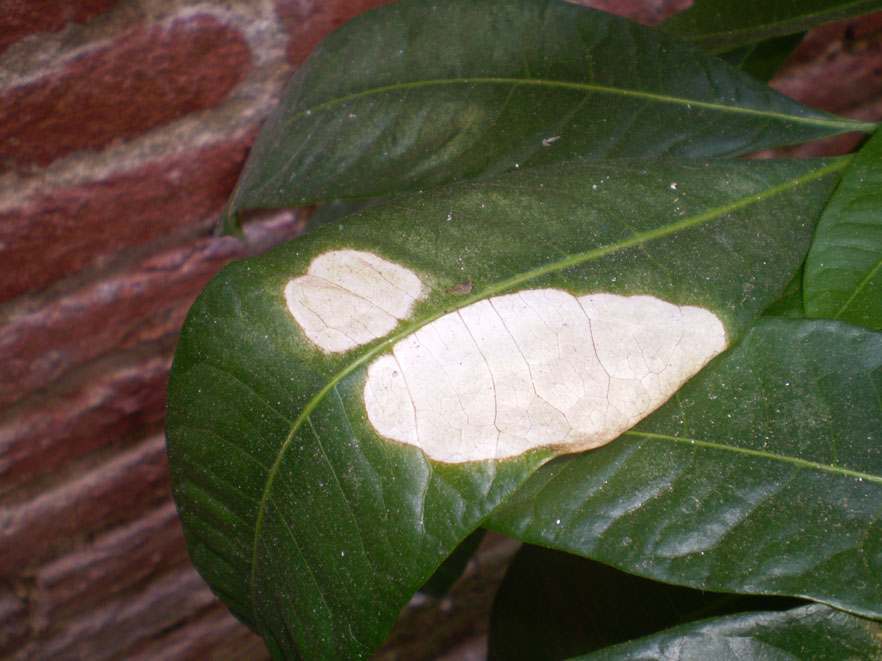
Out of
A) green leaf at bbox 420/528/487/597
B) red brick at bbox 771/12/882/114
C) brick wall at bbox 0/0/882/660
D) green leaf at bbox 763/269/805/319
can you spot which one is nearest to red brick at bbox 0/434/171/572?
brick wall at bbox 0/0/882/660

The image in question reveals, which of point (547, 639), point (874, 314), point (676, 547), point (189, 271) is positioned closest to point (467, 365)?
Answer: point (676, 547)

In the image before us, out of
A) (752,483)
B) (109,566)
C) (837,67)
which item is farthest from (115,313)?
(837,67)

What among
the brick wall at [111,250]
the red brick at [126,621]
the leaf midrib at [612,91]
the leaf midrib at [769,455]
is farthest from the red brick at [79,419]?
the leaf midrib at [769,455]

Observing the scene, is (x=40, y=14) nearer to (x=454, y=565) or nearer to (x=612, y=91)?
(x=612, y=91)

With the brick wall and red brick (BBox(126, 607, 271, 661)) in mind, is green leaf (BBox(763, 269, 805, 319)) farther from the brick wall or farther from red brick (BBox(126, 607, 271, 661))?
red brick (BBox(126, 607, 271, 661))

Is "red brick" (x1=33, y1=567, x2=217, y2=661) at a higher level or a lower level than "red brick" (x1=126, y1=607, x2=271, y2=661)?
higher

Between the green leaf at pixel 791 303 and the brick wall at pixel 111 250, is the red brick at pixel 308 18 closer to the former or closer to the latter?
the brick wall at pixel 111 250
